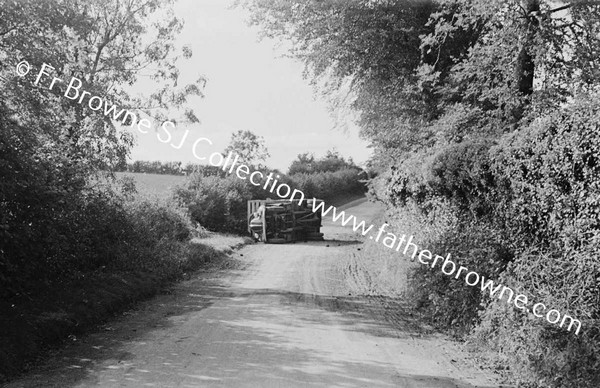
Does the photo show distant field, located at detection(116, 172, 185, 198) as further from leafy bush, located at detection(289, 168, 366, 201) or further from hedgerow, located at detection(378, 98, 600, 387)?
leafy bush, located at detection(289, 168, 366, 201)

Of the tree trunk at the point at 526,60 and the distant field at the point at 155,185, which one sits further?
the distant field at the point at 155,185

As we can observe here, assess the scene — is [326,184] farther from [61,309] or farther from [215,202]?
[61,309]

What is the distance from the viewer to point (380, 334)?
9.01 meters

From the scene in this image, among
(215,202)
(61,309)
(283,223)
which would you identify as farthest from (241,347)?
(215,202)

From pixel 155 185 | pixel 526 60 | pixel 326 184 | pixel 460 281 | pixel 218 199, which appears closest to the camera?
pixel 460 281

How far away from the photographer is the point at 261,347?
25.8ft

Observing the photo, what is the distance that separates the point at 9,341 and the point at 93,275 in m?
4.60

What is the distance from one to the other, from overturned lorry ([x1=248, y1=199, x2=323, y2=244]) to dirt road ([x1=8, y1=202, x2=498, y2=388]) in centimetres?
1412

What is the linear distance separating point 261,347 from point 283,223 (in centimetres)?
1989

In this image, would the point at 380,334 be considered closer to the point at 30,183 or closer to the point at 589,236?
the point at 589,236

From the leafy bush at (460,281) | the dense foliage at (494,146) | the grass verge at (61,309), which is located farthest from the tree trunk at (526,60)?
the grass verge at (61,309)

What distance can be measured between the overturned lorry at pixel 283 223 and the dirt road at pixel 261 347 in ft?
46.3

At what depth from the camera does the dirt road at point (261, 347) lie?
21.3 ft

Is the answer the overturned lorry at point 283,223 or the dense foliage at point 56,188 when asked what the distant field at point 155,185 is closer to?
the dense foliage at point 56,188
